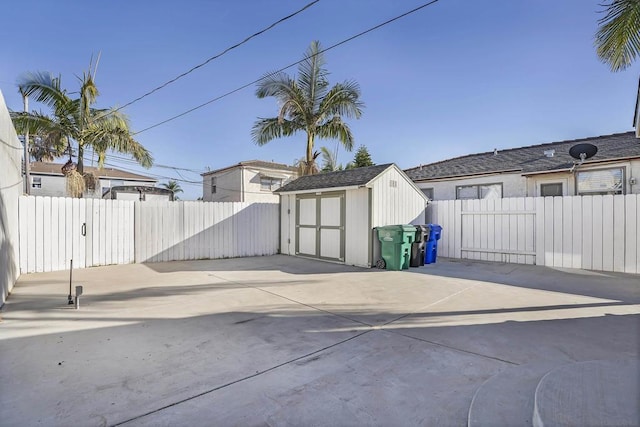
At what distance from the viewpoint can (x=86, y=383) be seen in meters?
2.57

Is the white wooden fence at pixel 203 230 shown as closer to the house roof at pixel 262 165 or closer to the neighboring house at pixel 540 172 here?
the neighboring house at pixel 540 172

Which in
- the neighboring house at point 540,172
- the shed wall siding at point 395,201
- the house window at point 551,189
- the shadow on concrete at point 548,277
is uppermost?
the neighboring house at point 540,172

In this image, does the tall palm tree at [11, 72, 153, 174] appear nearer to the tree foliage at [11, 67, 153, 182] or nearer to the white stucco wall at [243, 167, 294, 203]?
the tree foliage at [11, 67, 153, 182]

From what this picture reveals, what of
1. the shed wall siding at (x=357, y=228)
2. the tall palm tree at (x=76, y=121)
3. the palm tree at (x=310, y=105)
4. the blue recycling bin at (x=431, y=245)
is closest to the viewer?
the shed wall siding at (x=357, y=228)

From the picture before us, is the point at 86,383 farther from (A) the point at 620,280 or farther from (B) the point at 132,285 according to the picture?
(A) the point at 620,280

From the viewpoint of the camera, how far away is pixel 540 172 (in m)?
11.9

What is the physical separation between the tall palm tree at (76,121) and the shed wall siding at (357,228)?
7744 millimetres

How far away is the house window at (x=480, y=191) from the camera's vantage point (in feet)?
44.1

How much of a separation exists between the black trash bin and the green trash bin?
0.17 meters

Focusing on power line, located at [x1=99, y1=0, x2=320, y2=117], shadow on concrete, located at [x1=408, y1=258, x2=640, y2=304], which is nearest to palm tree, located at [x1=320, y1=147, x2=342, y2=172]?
power line, located at [x1=99, y1=0, x2=320, y2=117]

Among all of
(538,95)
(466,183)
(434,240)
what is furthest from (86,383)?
(466,183)

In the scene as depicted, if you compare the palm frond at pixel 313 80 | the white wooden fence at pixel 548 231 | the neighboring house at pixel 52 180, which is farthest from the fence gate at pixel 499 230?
the neighboring house at pixel 52 180

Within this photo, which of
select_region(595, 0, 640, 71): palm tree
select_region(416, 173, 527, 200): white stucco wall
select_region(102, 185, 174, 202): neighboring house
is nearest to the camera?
select_region(595, 0, 640, 71): palm tree

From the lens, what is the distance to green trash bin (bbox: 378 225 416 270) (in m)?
8.23
